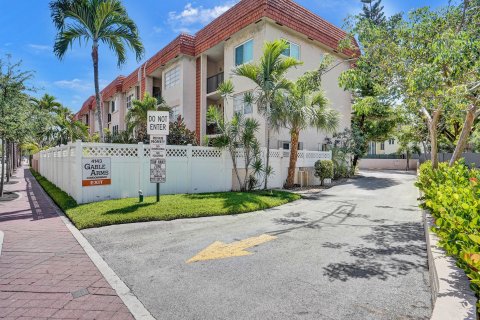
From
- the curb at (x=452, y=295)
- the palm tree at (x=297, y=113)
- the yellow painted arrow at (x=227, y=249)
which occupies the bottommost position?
the yellow painted arrow at (x=227, y=249)

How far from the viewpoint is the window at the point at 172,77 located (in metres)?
21.1

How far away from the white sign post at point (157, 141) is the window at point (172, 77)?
1202 centimetres

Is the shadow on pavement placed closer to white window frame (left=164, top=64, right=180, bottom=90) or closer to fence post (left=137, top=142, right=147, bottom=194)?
fence post (left=137, top=142, right=147, bottom=194)

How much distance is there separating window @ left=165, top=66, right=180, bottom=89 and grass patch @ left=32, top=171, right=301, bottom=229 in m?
13.0

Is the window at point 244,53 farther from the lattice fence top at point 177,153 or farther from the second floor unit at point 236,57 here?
the lattice fence top at point 177,153

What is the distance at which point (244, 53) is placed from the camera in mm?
16906

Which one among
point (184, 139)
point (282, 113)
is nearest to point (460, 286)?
point (282, 113)

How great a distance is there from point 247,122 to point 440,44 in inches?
308

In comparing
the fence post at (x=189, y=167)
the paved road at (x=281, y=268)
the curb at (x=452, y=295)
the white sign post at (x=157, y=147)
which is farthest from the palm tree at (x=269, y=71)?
the curb at (x=452, y=295)

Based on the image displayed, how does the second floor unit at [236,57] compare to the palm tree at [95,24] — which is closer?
the palm tree at [95,24]

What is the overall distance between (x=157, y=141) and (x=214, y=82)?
1113 cm

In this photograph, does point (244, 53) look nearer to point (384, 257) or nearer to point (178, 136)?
point (178, 136)

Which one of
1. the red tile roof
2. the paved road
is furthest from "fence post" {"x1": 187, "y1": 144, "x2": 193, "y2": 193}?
the red tile roof

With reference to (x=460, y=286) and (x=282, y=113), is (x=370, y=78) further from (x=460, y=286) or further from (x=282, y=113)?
(x=460, y=286)
